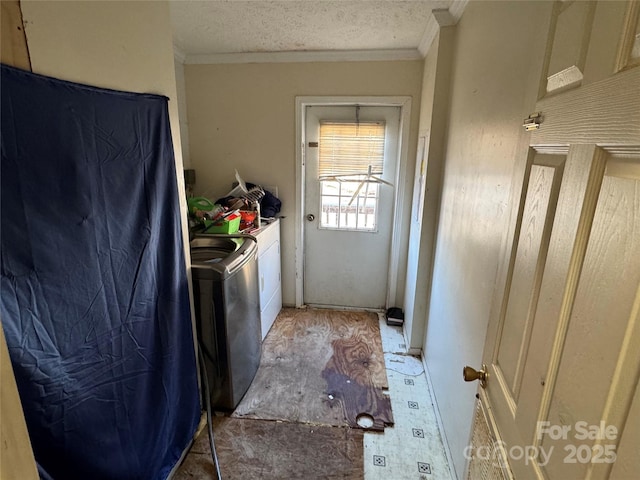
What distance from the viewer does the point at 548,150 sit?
0.73m

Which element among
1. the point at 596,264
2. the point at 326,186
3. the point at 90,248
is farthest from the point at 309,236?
the point at 596,264

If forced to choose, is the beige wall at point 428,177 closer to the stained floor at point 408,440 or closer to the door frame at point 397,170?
the door frame at point 397,170

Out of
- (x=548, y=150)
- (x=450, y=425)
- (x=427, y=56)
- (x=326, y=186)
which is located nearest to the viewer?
(x=548, y=150)

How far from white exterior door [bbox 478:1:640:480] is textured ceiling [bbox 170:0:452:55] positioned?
61.5 inches

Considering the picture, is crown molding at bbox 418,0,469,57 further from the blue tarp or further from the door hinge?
the blue tarp

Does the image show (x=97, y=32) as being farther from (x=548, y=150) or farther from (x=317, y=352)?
(x=317, y=352)

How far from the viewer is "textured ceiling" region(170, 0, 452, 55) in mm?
1933

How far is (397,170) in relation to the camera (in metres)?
2.99

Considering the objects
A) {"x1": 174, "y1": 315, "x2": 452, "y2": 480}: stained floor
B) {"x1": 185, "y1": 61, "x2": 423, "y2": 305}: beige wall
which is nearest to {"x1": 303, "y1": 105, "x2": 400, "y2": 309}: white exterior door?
{"x1": 185, "y1": 61, "x2": 423, "y2": 305}: beige wall

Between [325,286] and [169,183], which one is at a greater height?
[169,183]

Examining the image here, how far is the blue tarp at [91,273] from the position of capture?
86 centimetres

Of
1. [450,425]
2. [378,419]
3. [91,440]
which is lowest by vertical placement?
[378,419]

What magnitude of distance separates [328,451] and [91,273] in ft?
4.85

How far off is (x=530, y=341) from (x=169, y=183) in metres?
1.40
